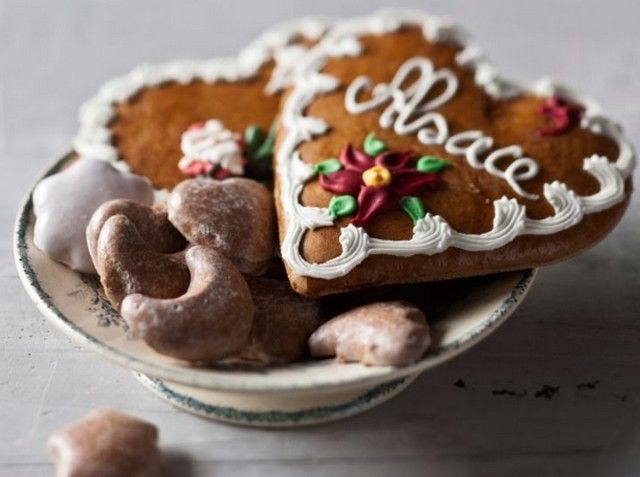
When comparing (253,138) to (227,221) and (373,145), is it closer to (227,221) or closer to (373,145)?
(373,145)

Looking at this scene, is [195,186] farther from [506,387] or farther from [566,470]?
[566,470]

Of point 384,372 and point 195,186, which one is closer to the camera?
point 384,372

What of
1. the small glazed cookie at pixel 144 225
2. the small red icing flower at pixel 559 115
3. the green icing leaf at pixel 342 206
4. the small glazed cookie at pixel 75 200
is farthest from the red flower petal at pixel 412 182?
the small glazed cookie at pixel 75 200

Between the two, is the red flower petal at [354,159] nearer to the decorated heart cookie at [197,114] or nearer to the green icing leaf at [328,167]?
the green icing leaf at [328,167]

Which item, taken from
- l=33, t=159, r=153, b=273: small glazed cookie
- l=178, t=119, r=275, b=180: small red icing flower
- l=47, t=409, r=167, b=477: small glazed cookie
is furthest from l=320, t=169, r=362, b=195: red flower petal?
l=47, t=409, r=167, b=477: small glazed cookie

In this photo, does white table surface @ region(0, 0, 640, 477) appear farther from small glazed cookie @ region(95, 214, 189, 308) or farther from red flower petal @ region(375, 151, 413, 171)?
red flower petal @ region(375, 151, 413, 171)

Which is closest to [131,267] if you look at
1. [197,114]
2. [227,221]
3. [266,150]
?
[227,221]

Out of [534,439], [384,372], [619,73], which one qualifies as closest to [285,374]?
[384,372]
